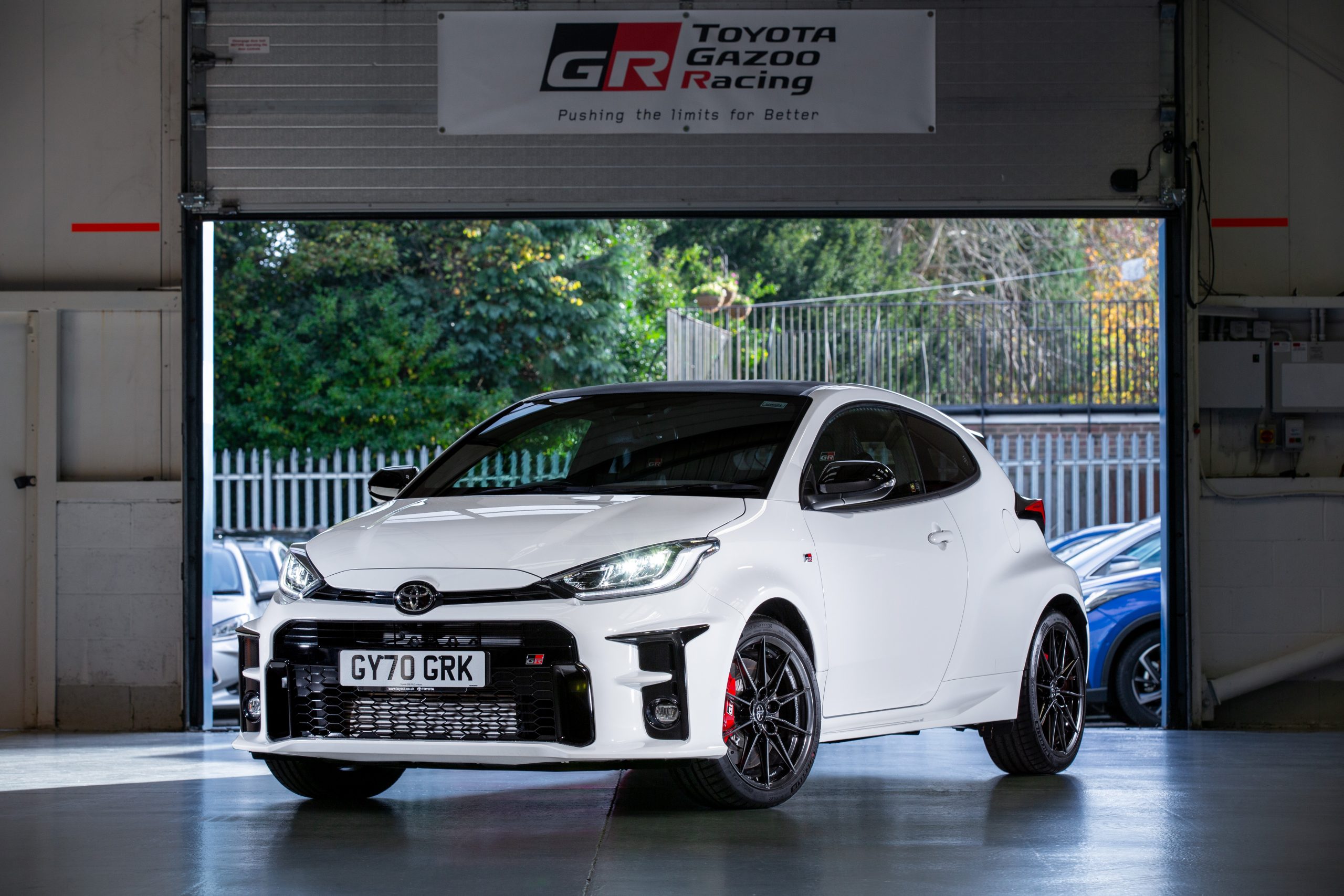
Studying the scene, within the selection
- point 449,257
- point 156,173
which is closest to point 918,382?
point 449,257

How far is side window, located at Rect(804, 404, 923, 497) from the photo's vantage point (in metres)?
6.32

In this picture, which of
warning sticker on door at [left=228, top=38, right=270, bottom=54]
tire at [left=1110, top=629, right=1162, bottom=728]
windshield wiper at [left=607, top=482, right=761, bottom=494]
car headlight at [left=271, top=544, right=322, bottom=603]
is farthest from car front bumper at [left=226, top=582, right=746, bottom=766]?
tire at [left=1110, top=629, right=1162, bottom=728]

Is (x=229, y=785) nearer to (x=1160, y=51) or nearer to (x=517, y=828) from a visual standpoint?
(x=517, y=828)

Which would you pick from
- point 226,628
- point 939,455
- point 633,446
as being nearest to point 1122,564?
point 939,455

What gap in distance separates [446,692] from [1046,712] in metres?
3.08

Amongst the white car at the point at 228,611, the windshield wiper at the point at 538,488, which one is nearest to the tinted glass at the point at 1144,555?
the windshield wiper at the point at 538,488

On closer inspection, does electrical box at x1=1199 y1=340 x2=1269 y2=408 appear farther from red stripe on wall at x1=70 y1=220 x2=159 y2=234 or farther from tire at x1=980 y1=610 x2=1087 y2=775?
red stripe on wall at x1=70 y1=220 x2=159 y2=234

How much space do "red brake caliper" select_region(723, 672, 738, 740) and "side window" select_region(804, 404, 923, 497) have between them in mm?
1099

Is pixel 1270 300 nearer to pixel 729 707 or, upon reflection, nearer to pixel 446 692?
pixel 729 707

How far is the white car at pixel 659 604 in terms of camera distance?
521cm

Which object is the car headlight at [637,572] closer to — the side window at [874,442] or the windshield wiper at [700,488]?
the windshield wiper at [700,488]

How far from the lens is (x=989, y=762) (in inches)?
306

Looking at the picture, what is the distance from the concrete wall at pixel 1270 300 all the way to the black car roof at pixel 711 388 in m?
4.08

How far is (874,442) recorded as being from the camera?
261 inches
